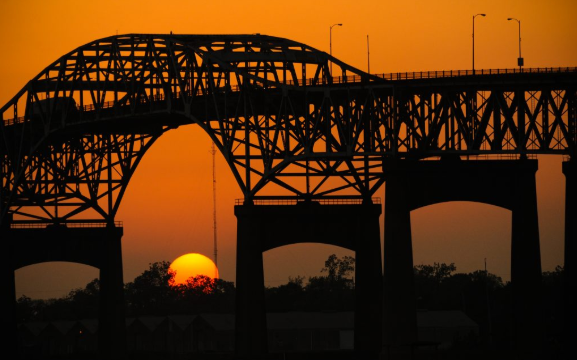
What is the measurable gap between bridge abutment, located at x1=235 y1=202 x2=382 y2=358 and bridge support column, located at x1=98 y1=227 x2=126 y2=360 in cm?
2676

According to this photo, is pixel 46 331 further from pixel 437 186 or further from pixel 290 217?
pixel 437 186

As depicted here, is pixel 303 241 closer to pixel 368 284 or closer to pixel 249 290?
pixel 368 284

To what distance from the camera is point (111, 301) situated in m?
141

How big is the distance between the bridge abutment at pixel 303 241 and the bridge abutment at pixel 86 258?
26924mm

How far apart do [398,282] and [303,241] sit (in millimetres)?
21940

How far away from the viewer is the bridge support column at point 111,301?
140 metres

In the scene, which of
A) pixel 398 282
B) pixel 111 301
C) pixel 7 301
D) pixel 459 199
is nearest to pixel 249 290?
pixel 459 199

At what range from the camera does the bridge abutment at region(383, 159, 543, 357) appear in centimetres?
9794

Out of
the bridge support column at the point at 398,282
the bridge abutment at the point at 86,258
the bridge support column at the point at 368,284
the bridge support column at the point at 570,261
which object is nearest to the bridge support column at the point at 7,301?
the bridge abutment at the point at 86,258

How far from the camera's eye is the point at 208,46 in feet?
389

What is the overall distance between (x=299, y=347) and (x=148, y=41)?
52.0m

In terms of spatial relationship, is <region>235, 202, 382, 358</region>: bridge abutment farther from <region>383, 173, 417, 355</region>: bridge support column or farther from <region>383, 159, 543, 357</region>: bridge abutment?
<region>383, 159, 543, 357</region>: bridge abutment

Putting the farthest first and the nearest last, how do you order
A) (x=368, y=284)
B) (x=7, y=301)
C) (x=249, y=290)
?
(x=7, y=301) → (x=368, y=284) → (x=249, y=290)

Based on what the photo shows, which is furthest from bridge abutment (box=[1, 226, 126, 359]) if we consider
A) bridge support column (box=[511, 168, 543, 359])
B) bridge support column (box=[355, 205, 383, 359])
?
bridge support column (box=[511, 168, 543, 359])
